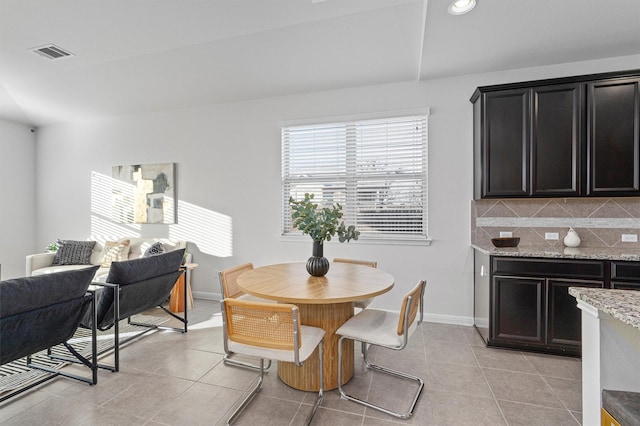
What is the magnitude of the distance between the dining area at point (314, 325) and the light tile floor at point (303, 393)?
83 mm

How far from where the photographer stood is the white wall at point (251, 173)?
3.46 meters

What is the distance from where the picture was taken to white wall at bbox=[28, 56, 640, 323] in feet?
11.3

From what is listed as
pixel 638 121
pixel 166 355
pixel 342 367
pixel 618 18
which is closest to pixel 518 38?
pixel 618 18

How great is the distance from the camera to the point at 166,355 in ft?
8.92

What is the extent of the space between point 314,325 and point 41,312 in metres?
1.75

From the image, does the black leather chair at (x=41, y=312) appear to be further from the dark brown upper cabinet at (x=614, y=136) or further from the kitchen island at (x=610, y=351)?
the dark brown upper cabinet at (x=614, y=136)

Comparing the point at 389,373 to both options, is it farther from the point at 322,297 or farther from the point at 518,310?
the point at 518,310

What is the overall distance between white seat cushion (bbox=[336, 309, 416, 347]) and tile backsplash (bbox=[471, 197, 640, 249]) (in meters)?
1.80

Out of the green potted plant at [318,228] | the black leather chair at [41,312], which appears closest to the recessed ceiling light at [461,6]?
the green potted plant at [318,228]

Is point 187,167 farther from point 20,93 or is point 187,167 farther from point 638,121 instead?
point 638,121

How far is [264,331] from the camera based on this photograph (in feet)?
5.55

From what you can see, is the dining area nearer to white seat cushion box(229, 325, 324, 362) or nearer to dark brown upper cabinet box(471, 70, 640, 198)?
white seat cushion box(229, 325, 324, 362)

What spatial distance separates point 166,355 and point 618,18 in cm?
479

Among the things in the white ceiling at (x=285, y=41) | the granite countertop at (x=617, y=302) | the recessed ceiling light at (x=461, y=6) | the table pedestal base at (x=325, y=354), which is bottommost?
the table pedestal base at (x=325, y=354)
